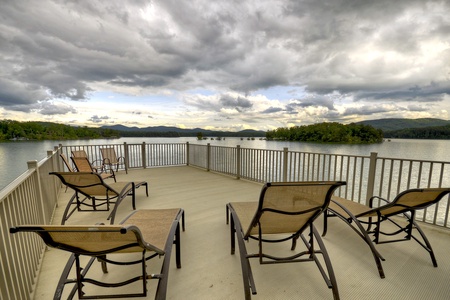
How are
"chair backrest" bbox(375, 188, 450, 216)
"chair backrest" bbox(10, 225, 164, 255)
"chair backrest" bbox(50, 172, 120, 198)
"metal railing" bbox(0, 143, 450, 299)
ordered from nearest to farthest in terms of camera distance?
1. "chair backrest" bbox(10, 225, 164, 255)
2. "metal railing" bbox(0, 143, 450, 299)
3. "chair backrest" bbox(375, 188, 450, 216)
4. "chair backrest" bbox(50, 172, 120, 198)

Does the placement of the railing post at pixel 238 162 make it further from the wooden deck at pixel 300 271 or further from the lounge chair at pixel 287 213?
the lounge chair at pixel 287 213

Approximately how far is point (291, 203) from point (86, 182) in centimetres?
312

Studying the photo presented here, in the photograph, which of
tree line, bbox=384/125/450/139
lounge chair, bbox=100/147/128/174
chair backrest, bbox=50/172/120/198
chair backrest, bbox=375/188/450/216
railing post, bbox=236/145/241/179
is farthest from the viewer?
tree line, bbox=384/125/450/139

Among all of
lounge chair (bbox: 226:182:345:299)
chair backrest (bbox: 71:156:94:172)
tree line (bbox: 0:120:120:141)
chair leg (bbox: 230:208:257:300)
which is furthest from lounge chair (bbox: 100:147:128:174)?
tree line (bbox: 0:120:120:141)

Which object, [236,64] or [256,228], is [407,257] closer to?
[256,228]

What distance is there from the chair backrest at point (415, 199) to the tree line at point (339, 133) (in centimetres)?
2579

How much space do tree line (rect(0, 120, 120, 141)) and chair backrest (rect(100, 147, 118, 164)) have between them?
35.4 meters

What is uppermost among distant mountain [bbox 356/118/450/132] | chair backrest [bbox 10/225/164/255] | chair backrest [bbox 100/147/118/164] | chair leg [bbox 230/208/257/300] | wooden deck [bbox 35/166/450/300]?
distant mountain [bbox 356/118/450/132]

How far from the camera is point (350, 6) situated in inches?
206

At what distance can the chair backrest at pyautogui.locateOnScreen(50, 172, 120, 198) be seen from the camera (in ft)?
9.28

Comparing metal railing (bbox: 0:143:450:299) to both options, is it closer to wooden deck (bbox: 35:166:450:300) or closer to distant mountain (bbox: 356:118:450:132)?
wooden deck (bbox: 35:166:450:300)

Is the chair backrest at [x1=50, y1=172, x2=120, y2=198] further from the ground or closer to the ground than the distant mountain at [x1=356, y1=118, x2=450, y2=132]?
closer to the ground

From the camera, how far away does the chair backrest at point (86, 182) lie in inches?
111

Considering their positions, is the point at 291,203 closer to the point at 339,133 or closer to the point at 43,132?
the point at 339,133
